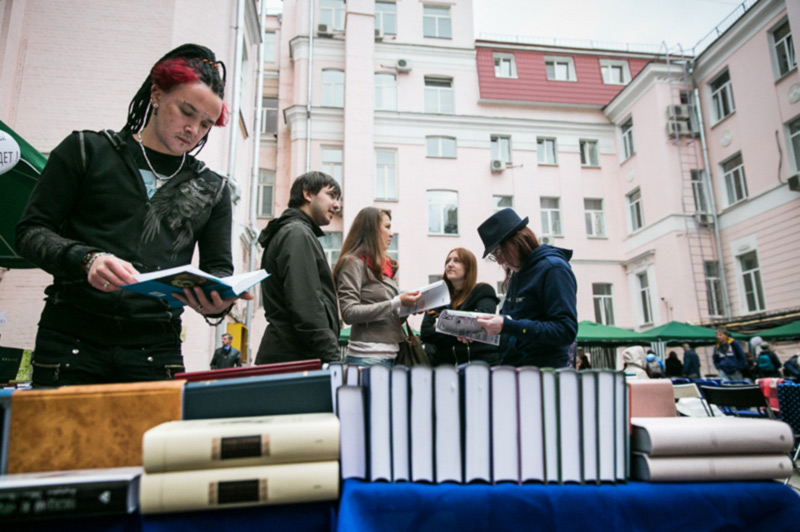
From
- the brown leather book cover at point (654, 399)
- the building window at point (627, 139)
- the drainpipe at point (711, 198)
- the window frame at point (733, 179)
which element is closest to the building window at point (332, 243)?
the building window at point (627, 139)

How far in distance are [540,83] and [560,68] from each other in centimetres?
154

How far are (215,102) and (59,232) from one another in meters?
0.65

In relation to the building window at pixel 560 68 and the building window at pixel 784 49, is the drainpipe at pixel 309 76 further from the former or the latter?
the building window at pixel 784 49

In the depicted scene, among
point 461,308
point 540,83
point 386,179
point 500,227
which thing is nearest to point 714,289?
point 540,83

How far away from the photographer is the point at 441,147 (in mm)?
19172

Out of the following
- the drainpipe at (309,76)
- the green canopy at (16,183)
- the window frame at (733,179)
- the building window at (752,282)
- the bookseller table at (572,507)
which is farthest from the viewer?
the drainpipe at (309,76)

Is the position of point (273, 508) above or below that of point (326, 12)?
below

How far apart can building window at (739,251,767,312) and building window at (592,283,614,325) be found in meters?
4.25

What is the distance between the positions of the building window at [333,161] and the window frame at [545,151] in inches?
305

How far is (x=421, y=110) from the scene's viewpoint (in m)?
19.2

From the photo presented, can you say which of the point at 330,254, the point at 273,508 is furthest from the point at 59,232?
the point at 330,254

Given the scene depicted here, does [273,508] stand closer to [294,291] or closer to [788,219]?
Answer: [294,291]

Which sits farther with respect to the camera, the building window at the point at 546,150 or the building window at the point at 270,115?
the building window at the point at 546,150

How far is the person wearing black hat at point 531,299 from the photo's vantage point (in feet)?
7.49
